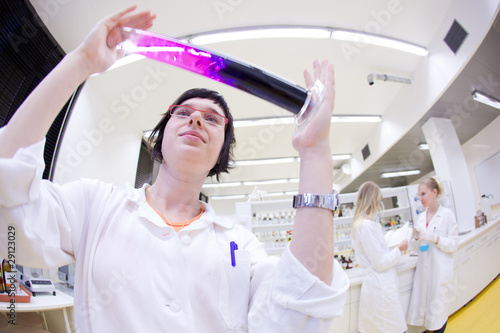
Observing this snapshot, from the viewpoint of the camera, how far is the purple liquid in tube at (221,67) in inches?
25.3

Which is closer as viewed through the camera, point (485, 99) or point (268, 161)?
point (485, 99)

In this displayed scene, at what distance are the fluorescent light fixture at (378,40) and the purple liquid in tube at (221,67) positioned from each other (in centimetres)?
295

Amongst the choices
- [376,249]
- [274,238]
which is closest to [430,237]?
[376,249]

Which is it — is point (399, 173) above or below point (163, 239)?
above

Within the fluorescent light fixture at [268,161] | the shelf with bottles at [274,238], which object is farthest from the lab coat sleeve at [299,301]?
the fluorescent light fixture at [268,161]

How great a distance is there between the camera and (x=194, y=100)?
0.84 m

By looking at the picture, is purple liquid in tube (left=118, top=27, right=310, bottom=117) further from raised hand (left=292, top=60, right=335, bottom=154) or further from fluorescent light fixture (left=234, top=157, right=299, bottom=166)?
fluorescent light fixture (left=234, top=157, right=299, bottom=166)

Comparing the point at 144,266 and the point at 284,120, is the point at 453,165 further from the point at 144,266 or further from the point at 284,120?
the point at 144,266

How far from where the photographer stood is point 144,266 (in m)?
0.56

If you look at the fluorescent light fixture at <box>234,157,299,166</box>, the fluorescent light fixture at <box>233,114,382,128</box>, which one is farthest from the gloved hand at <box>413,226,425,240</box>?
the fluorescent light fixture at <box>234,157,299,166</box>

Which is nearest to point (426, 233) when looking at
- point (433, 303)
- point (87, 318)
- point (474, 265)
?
point (433, 303)

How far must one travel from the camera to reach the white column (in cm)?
351

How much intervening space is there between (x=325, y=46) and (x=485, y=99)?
223cm

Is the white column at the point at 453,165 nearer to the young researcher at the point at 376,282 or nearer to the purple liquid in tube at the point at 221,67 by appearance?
the young researcher at the point at 376,282
